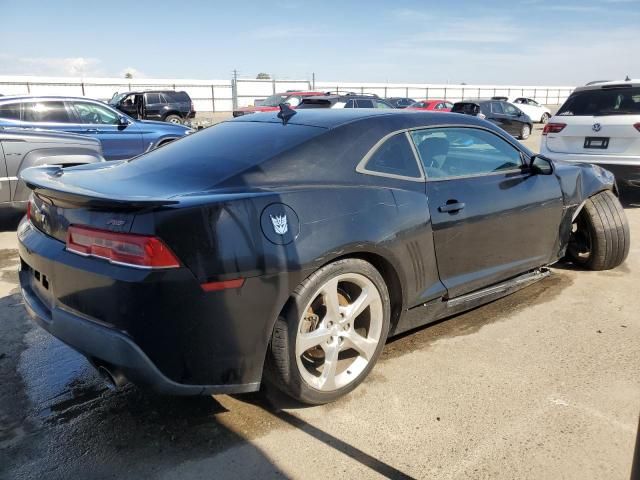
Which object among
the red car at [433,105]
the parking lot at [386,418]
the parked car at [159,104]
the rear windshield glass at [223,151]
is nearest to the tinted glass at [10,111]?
the parking lot at [386,418]

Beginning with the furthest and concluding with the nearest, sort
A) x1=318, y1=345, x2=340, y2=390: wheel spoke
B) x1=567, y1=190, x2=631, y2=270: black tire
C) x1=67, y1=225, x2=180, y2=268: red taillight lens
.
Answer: x1=567, y1=190, x2=631, y2=270: black tire
x1=318, y1=345, x2=340, y2=390: wheel spoke
x1=67, y1=225, x2=180, y2=268: red taillight lens

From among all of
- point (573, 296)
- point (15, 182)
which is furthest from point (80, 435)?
point (15, 182)

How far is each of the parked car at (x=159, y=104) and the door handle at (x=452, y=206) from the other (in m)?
20.3

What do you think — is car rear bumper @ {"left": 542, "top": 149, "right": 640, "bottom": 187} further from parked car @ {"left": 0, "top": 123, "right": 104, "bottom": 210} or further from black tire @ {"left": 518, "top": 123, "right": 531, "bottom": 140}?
black tire @ {"left": 518, "top": 123, "right": 531, "bottom": 140}

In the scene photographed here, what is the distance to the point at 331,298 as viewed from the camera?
8.89 ft

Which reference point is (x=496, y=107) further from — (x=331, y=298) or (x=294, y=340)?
(x=294, y=340)

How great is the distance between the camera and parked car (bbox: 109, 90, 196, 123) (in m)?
22.1

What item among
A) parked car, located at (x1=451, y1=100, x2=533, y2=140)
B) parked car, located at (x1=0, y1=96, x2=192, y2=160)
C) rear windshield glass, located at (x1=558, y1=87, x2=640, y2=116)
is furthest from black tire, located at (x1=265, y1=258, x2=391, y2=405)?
parked car, located at (x1=451, y1=100, x2=533, y2=140)

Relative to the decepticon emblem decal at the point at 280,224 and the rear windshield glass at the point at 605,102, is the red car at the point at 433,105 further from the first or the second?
the decepticon emblem decal at the point at 280,224

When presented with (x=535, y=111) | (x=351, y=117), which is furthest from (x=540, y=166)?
(x=535, y=111)

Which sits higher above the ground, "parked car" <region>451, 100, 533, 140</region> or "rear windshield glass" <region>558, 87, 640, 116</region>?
"rear windshield glass" <region>558, 87, 640, 116</region>

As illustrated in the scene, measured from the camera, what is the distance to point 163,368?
228 centimetres

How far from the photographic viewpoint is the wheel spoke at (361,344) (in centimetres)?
286

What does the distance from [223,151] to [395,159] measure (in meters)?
0.99
